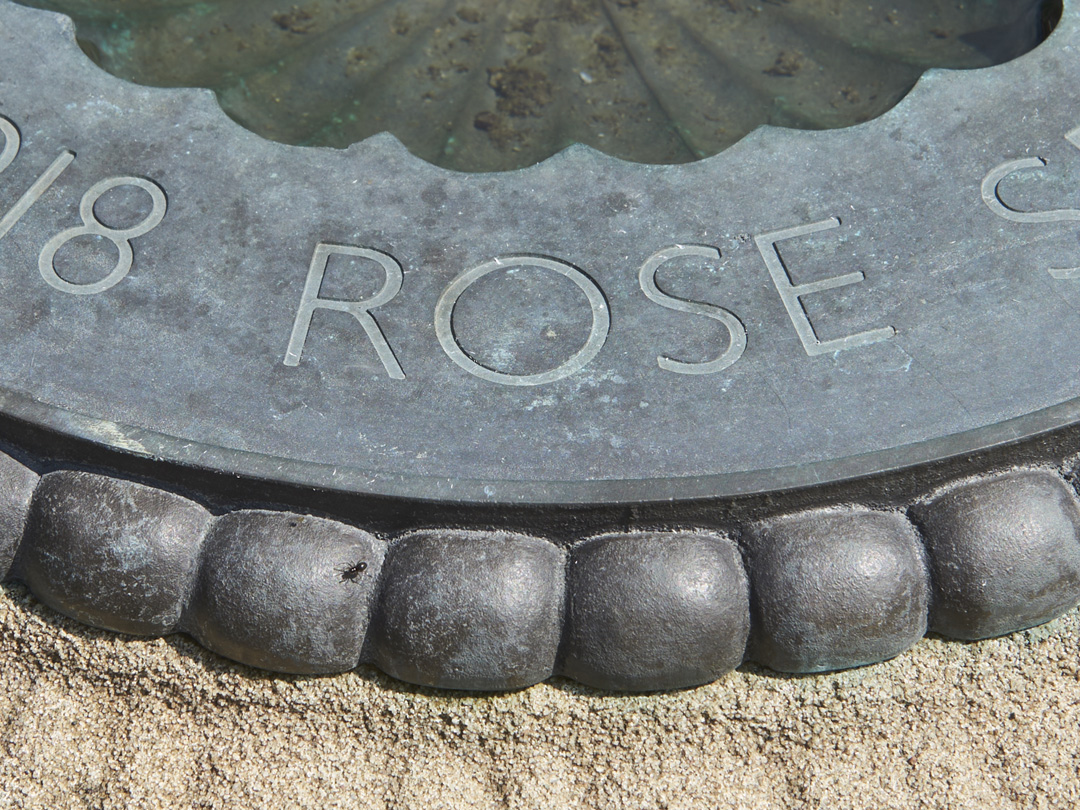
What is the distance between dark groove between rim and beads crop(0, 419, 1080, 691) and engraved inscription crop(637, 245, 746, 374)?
27cm

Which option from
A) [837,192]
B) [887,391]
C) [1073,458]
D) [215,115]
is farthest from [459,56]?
[1073,458]

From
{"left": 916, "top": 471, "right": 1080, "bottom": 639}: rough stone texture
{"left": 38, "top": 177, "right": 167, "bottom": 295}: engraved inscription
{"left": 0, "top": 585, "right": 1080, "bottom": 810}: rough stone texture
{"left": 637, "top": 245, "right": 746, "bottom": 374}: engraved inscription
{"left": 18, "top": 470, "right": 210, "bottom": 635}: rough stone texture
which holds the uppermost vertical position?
{"left": 637, "top": 245, "right": 746, "bottom": 374}: engraved inscription

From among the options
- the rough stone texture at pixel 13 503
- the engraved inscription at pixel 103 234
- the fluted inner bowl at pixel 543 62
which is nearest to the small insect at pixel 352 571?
the rough stone texture at pixel 13 503

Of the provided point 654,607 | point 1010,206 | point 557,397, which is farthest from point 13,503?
point 1010,206

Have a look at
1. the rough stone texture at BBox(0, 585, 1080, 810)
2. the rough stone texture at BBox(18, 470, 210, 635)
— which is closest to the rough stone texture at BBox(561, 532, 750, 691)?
the rough stone texture at BBox(0, 585, 1080, 810)

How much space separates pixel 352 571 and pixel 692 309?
73 cm

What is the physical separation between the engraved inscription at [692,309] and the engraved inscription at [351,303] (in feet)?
1.45

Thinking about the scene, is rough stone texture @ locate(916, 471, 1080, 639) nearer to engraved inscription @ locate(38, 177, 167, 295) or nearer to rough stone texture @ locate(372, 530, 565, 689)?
rough stone texture @ locate(372, 530, 565, 689)

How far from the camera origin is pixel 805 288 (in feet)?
6.51

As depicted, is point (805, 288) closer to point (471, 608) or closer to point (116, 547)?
point (471, 608)

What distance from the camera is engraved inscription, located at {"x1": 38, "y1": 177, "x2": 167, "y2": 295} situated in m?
2.01

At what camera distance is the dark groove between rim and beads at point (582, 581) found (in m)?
1.74

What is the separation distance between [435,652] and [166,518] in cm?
48

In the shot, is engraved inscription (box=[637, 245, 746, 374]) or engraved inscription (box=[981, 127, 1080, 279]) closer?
engraved inscription (box=[637, 245, 746, 374])
